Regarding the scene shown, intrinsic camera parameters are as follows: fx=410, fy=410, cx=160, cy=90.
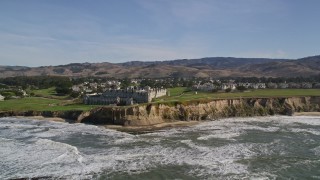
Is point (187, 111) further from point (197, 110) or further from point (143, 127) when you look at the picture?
point (143, 127)

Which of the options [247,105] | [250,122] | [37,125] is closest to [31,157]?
[37,125]

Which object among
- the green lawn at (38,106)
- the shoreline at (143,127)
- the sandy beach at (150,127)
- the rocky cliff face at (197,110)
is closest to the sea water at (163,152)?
the shoreline at (143,127)

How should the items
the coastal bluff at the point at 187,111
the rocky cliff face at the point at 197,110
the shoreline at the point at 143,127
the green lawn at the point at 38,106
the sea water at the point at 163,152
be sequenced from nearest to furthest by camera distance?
the sea water at the point at 163,152 → the shoreline at the point at 143,127 → the rocky cliff face at the point at 197,110 → the coastal bluff at the point at 187,111 → the green lawn at the point at 38,106

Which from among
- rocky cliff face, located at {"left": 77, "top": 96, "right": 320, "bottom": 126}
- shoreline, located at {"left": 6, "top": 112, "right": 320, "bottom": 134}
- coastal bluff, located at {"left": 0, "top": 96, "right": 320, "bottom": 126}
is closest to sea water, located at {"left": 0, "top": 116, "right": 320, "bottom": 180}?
shoreline, located at {"left": 6, "top": 112, "right": 320, "bottom": 134}

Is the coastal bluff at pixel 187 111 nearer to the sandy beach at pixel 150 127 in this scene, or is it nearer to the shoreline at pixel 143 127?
the shoreline at pixel 143 127

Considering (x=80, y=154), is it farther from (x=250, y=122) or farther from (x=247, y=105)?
(x=247, y=105)

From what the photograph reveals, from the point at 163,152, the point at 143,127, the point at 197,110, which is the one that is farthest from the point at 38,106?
the point at 163,152
